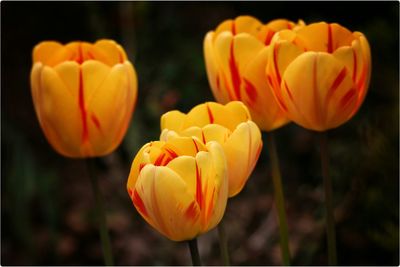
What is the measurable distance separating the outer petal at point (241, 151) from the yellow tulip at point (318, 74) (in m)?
0.08

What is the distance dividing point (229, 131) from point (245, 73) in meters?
0.12

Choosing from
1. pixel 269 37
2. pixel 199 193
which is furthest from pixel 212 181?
pixel 269 37

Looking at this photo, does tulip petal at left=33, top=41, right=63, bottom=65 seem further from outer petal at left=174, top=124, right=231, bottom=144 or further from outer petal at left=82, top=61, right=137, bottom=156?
outer petal at left=174, top=124, right=231, bottom=144

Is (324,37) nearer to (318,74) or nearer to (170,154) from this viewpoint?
(318,74)

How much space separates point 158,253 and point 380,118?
0.57m

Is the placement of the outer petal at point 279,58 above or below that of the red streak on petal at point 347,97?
above

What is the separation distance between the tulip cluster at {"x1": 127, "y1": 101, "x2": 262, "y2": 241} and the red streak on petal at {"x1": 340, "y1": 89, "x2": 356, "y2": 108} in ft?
0.38

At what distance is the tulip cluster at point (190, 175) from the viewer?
674 mm

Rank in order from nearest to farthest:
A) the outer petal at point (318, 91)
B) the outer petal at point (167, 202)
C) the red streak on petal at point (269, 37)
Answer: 1. the outer petal at point (167, 202)
2. the outer petal at point (318, 91)
3. the red streak on petal at point (269, 37)

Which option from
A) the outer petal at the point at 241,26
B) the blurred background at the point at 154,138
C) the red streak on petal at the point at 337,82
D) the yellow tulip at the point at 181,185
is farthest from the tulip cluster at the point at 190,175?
the blurred background at the point at 154,138

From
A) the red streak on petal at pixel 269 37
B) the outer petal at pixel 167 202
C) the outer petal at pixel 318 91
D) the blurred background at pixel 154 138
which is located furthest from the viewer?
the blurred background at pixel 154 138

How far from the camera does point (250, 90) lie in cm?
85

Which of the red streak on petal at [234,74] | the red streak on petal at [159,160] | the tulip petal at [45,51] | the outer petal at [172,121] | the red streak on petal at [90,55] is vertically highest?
the tulip petal at [45,51]

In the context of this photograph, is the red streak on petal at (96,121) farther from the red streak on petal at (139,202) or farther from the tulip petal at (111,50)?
the red streak on petal at (139,202)
